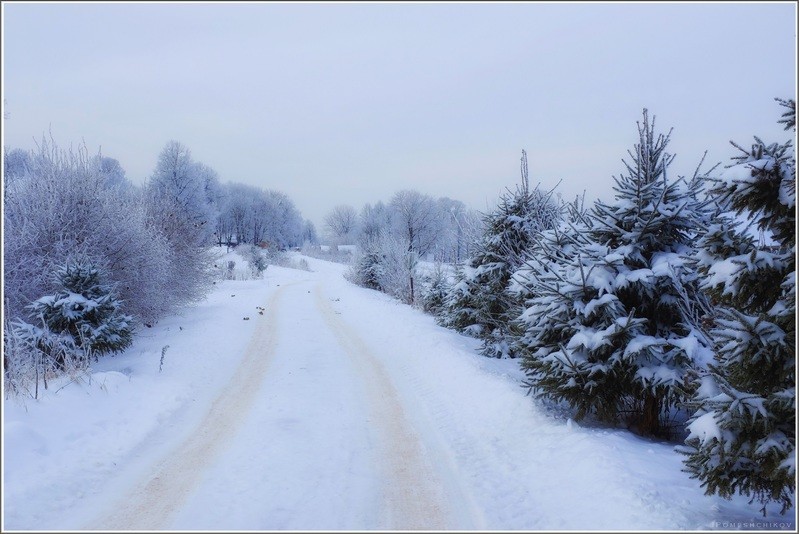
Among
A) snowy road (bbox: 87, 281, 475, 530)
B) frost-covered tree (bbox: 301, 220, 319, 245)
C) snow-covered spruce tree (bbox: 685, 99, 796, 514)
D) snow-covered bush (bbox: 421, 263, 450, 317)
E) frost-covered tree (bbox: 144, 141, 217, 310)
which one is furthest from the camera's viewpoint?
frost-covered tree (bbox: 301, 220, 319, 245)

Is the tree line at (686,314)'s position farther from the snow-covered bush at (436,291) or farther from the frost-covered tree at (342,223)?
the frost-covered tree at (342,223)

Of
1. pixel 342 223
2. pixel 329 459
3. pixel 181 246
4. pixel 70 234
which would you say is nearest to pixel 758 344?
pixel 329 459

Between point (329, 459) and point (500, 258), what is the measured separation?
8272 millimetres

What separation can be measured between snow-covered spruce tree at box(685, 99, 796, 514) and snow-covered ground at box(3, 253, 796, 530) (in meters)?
0.57

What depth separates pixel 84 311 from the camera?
12.0m

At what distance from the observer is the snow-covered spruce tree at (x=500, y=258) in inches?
509

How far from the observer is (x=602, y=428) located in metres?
7.19

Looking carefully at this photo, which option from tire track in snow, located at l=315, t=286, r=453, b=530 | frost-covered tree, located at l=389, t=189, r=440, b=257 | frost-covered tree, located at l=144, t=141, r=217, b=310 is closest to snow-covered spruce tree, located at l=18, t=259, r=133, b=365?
frost-covered tree, located at l=144, t=141, r=217, b=310

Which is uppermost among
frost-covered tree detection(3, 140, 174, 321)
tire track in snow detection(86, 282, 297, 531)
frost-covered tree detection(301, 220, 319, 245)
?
frost-covered tree detection(301, 220, 319, 245)

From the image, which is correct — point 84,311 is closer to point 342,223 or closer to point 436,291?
point 436,291

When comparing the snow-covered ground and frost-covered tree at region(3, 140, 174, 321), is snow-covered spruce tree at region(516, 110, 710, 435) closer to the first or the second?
the snow-covered ground

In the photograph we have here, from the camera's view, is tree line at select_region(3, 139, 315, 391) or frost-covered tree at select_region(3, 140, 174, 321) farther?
frost-covered tree at select_region(3, 140, 174, 321)

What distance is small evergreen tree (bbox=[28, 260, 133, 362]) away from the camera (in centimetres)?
1175

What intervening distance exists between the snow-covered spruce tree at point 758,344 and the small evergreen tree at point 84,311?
485 inches
